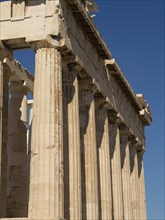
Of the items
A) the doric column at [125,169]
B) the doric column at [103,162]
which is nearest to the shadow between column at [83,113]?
the doric column at [103,162]

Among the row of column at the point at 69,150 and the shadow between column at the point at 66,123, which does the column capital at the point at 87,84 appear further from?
the shadow between column at the point at 66,123

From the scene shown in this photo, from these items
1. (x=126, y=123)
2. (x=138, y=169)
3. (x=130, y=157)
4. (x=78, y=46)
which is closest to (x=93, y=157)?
(x=78, y=46)

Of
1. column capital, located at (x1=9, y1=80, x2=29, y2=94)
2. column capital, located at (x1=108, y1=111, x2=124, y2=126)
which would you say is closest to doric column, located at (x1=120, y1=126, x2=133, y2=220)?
column capital, located at (x1=108, y1=111, x2=124, y2=126)

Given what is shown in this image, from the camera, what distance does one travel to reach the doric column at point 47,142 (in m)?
26.7

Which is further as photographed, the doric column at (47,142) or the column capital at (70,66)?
the column capital at (70,66)

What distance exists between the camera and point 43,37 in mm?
29250

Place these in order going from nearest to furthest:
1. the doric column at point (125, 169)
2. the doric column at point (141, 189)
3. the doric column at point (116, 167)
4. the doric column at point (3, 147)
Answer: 1. the doric column at point (3, 147)
2. the doric column at point (116, 167)
3. the doric column at point (125, 169)
4. the doric column at point (141, 189)

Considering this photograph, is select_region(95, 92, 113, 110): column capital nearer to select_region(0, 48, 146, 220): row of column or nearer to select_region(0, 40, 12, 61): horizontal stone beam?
select_region(0, 48, 146, 220): row of column

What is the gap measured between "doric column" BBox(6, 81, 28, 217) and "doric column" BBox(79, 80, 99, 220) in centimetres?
597

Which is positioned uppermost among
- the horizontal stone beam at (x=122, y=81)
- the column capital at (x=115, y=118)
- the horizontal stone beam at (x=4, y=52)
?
the horizontal stone beam at (x=122, y=81)

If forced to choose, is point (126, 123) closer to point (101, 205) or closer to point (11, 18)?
point (101, 205)

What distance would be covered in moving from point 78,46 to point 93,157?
724 cm

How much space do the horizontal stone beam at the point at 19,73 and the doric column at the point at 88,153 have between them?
16.4ft

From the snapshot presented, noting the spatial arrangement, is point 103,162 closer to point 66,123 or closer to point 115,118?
point 115,118
